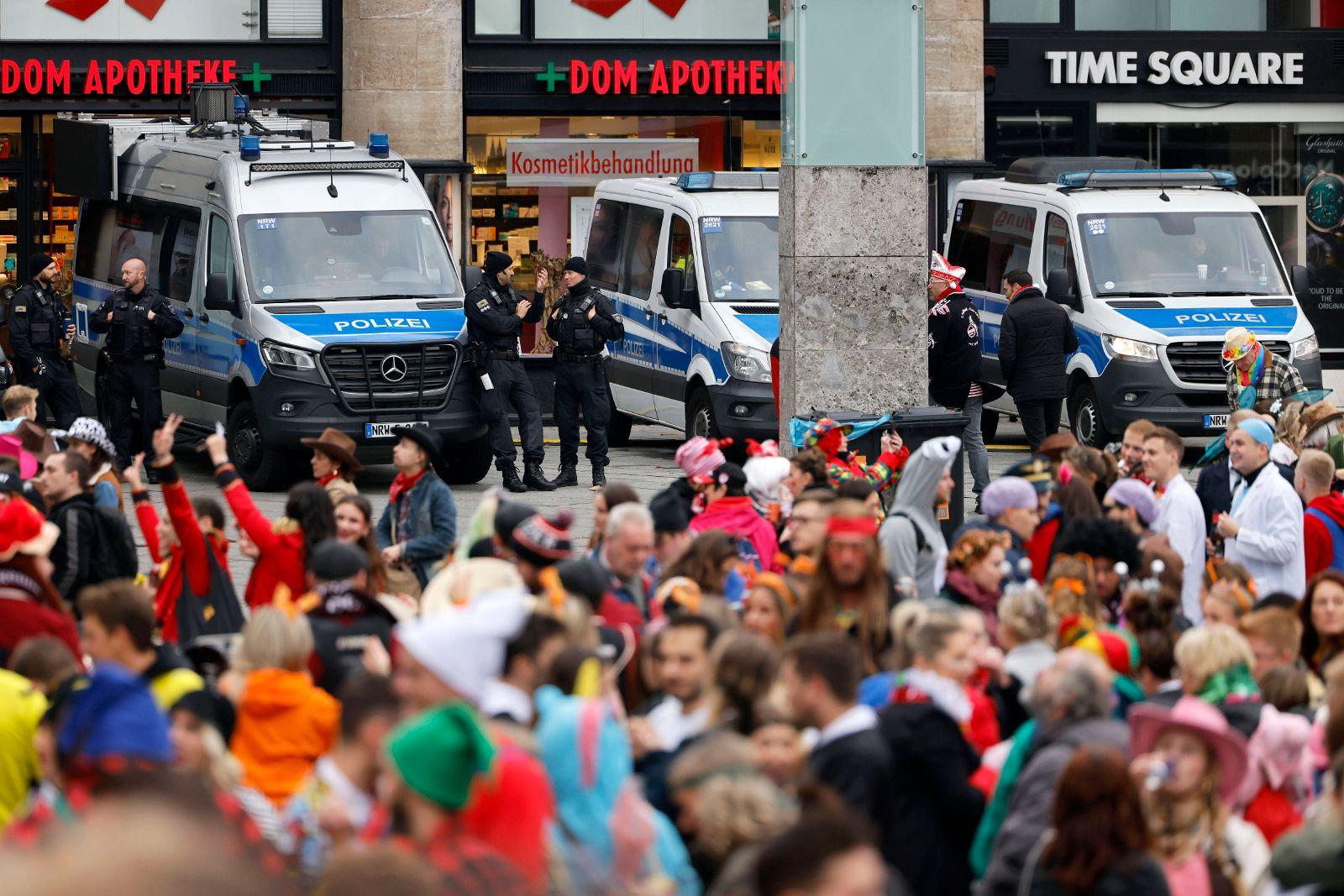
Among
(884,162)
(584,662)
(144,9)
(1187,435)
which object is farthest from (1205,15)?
(584,662)

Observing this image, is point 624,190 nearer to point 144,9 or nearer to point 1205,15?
point 144,9

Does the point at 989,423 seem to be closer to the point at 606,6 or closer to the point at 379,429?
the point at 606,6

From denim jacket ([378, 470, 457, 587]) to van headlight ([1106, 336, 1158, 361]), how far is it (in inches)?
387

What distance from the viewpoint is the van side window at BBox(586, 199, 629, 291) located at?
19578 millimetres

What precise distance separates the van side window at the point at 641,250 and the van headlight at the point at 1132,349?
409 centimetres

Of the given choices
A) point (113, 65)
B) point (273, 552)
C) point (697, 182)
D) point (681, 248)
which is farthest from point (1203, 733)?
point (113, 65)

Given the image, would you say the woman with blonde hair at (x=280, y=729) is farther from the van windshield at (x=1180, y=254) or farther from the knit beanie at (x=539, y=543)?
the van windshield at (x=1180, y=254)

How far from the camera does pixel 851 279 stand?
13.1 meters

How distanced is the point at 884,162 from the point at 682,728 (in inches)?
315

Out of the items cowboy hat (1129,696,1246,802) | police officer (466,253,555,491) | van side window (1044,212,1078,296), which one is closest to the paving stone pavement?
police officer (466,253,555,491)

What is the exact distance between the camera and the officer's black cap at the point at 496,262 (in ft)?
55.4

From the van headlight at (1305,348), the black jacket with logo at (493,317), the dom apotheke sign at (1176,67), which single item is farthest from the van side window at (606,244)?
the dom apotheke sign at (1176,67)

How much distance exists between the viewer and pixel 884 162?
1310cm

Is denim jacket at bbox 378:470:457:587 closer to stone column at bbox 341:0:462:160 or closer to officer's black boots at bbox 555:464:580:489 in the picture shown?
officer's black boots at bbox 555:464:580:489
